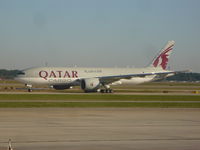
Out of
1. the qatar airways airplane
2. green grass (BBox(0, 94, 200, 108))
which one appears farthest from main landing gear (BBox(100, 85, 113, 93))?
green grass (BBox(0, 94, 200, 108))

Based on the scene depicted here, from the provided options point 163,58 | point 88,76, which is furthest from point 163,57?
point 88,76

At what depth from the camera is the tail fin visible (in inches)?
3100

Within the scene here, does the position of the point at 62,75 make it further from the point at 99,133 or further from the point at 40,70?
the point at 99,133

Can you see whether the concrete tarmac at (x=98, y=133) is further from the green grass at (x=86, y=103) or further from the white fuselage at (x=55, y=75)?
the white fuselage at (x=55, y=75)

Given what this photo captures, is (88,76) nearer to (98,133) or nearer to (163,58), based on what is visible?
(163,58)

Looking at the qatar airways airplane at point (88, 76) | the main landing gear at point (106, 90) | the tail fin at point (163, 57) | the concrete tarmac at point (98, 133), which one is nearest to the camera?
the concrete tarmac at point (98, 133)

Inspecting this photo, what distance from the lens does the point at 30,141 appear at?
55.4 ft

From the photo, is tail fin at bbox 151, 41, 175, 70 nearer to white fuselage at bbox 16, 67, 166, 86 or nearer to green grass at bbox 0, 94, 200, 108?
white fuselage at bbox 16, 67, 166, 86

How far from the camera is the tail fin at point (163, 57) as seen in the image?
7875cm

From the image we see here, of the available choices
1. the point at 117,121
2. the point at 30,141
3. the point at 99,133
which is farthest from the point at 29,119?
the point at 30,141

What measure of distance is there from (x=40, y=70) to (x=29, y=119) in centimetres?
4415

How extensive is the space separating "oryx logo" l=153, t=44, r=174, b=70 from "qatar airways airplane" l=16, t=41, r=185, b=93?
1069 mm

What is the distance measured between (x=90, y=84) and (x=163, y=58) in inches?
684

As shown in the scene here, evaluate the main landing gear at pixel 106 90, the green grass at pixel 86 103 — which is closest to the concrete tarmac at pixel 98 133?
the green grass at pixel 86 103
